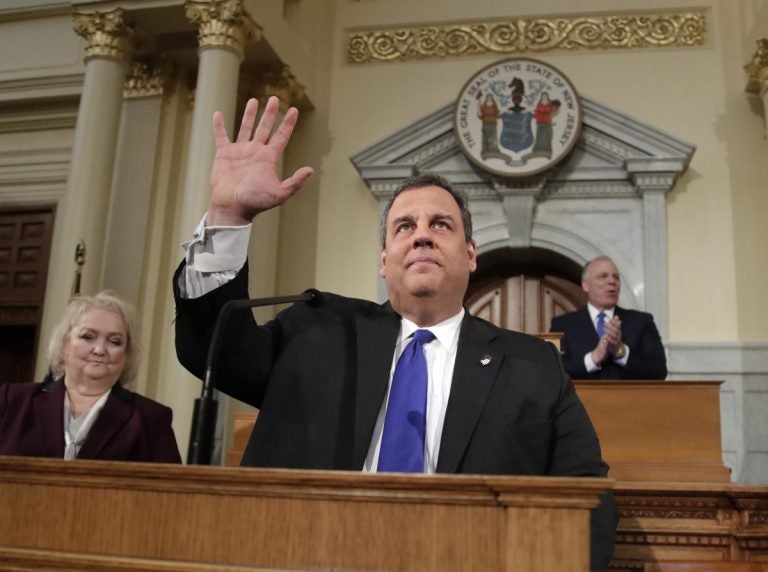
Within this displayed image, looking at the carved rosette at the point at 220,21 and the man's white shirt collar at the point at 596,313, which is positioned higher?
the carved rosette at the point at 220,21

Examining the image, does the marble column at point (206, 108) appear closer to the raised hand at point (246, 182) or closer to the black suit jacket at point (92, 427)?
the black suit jacket at point (92, 427)

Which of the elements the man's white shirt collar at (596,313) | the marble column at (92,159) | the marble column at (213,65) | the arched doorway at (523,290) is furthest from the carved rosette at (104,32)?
the man's white shirt collar at (596,313)

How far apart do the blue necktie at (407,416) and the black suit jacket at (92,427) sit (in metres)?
1.19

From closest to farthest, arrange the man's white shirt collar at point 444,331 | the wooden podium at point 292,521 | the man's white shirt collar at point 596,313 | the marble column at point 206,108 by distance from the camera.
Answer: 1. the wooden podium at point 292,521
2. the man's white shirt collar at point 444,331
3. the man's white shirt collar at point 596,313
4. the marble column at point 206,108

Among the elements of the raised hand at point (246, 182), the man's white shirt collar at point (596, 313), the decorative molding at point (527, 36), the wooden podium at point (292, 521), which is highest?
the decorative molding at point (527, 36)

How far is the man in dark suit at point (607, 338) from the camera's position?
4.43 m

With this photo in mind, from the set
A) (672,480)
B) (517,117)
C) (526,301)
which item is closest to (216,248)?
(672,480)

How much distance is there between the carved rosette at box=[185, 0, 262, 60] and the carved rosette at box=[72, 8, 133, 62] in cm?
63

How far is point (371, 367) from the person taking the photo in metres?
1.87

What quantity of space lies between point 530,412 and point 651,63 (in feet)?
20.4

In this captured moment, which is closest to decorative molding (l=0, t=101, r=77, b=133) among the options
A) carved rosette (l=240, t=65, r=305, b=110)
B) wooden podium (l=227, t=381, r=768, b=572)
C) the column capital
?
carved rosette (l=240, t=65, r=305, b=110)

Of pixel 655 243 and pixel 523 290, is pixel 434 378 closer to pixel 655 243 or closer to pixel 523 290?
pixel 655 243

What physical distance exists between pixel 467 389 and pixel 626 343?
3080 mm

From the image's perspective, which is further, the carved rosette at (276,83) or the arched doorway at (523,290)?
the arched doorway at (523,290)
